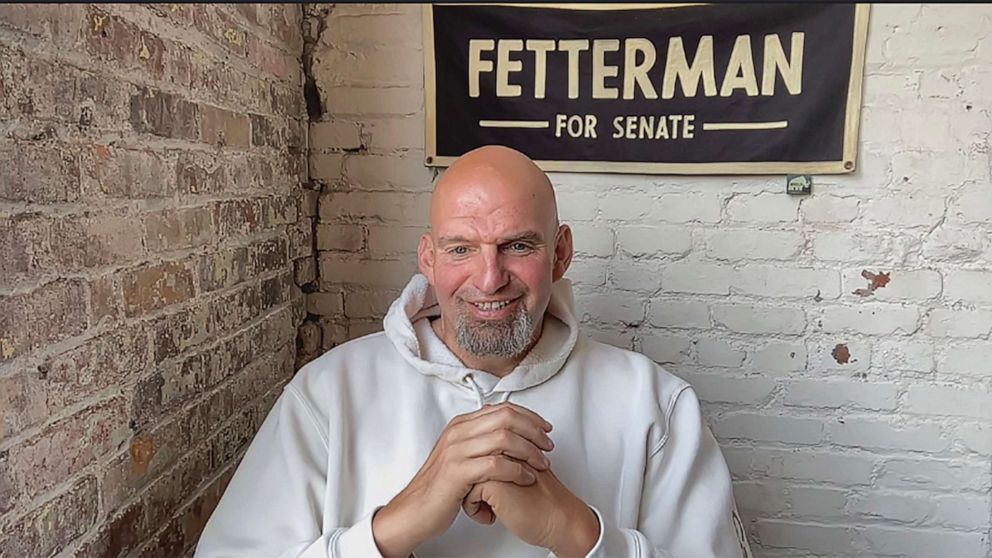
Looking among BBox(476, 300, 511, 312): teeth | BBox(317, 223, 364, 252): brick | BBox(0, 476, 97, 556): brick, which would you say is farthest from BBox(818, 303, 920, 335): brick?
BBox(0, 476, 97, 556): brick

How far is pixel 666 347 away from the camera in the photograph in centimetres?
181

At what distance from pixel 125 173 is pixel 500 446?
0.64 m

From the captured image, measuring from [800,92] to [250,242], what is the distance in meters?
1.10

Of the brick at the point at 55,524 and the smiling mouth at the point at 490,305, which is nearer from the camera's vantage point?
the brick at the point at 55,524

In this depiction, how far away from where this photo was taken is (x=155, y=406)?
4.22ft

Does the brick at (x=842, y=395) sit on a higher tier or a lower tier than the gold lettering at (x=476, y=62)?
lower

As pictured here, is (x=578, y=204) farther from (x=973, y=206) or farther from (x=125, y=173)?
(x=125, y=173)

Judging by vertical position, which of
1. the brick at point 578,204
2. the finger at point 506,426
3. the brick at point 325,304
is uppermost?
the brick at point 578,204

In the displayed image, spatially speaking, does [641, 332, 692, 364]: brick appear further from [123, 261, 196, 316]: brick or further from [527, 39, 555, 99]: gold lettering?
[123, 261, 196, 316]: brick

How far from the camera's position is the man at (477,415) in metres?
1.20

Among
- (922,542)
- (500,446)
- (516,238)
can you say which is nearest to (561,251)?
(516,238)

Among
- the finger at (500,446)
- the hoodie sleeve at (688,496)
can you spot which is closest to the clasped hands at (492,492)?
the finger at (500,446)

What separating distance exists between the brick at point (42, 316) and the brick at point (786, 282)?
1237 mm

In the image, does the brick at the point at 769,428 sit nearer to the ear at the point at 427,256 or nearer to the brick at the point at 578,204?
the brick at the point at 578,204
